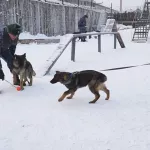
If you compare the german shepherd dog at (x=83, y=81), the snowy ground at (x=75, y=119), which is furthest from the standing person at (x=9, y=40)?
the german shepherd dog at (x=83, y=81)

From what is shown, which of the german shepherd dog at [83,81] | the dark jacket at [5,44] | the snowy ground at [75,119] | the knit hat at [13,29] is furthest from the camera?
the dark jacket at [5,44]

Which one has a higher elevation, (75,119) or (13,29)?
(13,29)

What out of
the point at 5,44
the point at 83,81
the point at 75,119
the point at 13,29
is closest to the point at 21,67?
the point at 5,44

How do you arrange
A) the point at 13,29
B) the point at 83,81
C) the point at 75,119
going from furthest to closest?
the point at 13,29 < the point at 83,81 < the point at 75,119

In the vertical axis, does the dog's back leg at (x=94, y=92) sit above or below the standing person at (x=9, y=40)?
below

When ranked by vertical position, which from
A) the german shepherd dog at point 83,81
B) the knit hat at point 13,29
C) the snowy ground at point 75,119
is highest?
the knit hat at point 13,29

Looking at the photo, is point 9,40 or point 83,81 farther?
point 9,40

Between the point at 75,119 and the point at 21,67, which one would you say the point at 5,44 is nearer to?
the point at 21,67

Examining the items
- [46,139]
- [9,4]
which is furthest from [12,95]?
[9,4]

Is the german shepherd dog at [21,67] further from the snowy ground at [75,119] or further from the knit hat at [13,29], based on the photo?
the knit hat at [13,29]

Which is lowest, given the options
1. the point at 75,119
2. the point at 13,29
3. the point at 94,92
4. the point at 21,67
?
the point at 75,119

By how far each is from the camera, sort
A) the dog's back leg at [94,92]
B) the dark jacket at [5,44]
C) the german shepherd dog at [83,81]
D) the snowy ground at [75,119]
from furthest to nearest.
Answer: the dark jacket at [5,44], the dog's back leg at [94,92], the german shepherd dog at [83,81], the snowy ground at [75,119]

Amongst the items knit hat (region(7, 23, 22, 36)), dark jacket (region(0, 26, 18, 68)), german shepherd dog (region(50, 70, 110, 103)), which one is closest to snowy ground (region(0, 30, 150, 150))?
german shepherd dog (region(50, 70, 110, 103))

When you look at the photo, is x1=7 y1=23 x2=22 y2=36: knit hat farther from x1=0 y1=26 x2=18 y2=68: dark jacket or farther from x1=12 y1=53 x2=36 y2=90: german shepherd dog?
x1=12 y1=53 x2=36 y2=90: german shepherd dog
